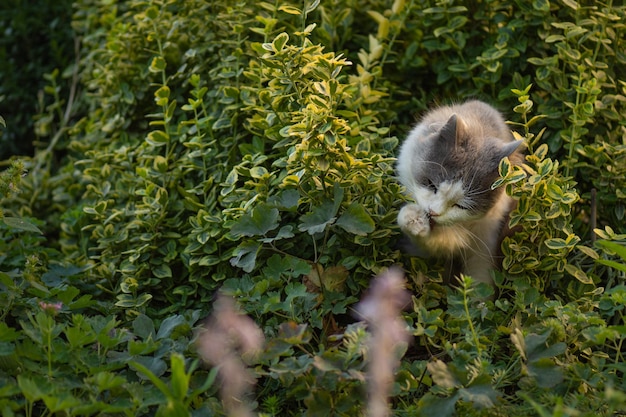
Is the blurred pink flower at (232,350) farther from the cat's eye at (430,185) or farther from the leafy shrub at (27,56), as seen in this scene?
the leafy shrub at (27,56)

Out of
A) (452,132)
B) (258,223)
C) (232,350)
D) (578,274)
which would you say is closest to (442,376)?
(232,350)

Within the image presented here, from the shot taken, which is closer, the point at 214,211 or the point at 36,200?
the point at 214,211

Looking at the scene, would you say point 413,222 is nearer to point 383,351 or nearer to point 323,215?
point 323,215

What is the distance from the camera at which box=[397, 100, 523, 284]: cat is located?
3082 mm

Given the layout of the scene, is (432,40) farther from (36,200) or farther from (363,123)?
(36,200)

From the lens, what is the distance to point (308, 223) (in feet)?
9.35

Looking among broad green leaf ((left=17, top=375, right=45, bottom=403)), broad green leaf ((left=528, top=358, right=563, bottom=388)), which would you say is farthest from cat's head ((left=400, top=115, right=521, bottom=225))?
broad green leaf ((left=17, top=375, right=45, bottom=403))

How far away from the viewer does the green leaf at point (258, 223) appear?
2871mm

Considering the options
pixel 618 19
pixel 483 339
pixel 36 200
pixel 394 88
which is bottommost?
pixel 36 200

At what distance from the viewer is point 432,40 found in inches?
151

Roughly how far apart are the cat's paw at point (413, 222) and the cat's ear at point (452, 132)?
0.32 m

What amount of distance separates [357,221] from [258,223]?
372 mm

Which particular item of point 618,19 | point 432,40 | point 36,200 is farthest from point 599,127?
point 36,200

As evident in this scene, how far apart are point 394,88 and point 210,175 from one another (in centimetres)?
104
